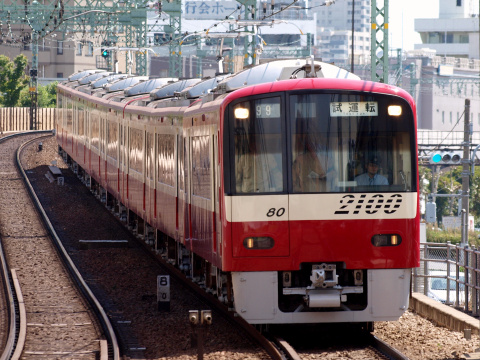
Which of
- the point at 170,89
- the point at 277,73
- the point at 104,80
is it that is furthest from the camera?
the point at 104,80

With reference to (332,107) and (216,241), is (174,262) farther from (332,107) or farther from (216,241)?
(332,107)

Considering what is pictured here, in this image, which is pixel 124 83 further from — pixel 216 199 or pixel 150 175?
pixel 216 199

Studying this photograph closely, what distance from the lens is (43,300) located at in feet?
44.0

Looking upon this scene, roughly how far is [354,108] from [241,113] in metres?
1.11

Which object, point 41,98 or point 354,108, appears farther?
point 41,98

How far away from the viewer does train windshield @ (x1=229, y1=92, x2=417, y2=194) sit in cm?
982

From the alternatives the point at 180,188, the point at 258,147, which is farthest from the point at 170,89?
the point at 258,147


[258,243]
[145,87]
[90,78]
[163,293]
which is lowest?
[163,293]

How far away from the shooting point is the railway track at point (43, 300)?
34.3 feet

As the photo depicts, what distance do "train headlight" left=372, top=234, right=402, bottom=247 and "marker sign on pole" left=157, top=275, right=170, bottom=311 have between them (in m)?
3.44

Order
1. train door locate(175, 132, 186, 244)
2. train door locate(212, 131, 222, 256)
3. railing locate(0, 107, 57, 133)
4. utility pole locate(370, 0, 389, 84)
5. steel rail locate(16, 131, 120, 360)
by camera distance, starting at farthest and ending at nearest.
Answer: railing locate(0, 107, 57, 133)
utility pole locate(370, 0, 389, 84)
train door locate(175, 132, 186, 244)
steel rail locate(16, 131, 120, 360)
train door locate(212, 131, 222, 256)

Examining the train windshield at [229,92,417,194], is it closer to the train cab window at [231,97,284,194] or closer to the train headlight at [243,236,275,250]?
the train cab window at [231,97,284,194]

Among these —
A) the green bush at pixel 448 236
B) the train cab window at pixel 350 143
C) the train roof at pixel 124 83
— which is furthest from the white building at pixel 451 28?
the train cab window at pixel 350 143

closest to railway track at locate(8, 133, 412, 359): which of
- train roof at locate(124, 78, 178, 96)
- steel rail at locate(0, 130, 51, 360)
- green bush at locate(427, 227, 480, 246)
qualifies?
steel rail at locate(0, 130, 51, 360)
